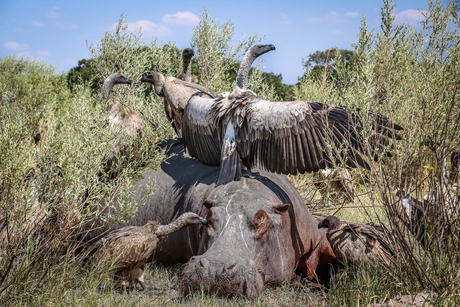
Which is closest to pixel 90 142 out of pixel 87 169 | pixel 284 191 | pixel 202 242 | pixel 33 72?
pixel 87 169

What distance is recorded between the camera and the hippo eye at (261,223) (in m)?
Result: 4.14

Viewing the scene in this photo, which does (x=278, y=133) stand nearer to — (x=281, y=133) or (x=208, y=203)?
(x=281, y=133)

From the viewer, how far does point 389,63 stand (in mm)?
4262

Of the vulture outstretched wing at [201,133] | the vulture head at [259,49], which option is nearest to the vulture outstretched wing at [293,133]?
the vulture outstretched wing at [201,133]

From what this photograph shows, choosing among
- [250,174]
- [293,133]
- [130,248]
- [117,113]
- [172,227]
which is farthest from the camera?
[117,113]

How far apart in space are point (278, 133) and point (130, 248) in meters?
1.86

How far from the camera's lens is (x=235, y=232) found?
13.3 feet

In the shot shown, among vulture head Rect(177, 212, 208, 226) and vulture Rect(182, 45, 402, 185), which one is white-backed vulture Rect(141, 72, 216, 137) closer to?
vulture Rect(182, 45, 402, 185)

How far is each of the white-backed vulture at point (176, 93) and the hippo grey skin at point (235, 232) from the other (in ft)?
3.03

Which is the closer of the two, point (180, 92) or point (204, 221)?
point (204, 221)

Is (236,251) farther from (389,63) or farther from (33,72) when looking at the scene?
(33,72)

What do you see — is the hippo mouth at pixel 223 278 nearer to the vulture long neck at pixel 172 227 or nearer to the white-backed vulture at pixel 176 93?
the vulture long neck at pixel 172 227

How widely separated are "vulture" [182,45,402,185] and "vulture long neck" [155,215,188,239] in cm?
58

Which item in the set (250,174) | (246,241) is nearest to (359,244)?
(246,241)
